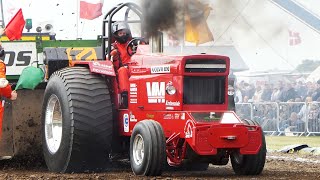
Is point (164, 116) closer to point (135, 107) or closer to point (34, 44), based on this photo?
point (135, 107)

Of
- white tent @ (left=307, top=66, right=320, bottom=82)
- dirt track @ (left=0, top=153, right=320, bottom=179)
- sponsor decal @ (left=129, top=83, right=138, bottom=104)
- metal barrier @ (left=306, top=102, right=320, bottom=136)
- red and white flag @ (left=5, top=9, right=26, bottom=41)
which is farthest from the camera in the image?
white tent @ (left=307, top=66, right=320, bottom=82)

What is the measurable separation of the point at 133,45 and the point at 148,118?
1184 millimetres

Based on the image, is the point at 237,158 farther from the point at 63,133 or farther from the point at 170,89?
the point at 63,133

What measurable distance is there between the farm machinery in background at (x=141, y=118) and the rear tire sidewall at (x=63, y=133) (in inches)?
0.5

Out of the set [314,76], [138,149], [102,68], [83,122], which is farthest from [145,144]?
[314,76]

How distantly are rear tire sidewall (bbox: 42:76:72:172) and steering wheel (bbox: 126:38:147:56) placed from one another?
0.95m

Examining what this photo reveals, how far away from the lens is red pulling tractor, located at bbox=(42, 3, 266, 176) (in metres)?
8.31

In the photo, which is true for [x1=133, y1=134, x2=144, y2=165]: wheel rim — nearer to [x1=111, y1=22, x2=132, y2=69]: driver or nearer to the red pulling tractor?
the red pulling tractor

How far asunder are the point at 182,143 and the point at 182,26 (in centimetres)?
174

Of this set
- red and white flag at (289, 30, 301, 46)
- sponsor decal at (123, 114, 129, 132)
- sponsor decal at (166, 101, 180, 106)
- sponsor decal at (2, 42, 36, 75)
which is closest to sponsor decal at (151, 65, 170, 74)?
sponsor decal at (166, 101, 180, 106)

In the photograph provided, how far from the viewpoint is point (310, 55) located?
19297 millimetres

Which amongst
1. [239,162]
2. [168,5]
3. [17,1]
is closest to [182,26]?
[168,5]

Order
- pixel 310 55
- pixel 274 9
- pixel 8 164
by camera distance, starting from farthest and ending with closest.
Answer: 1. pixel 310 55
2. pixel 274 9
3. pixel 8 164

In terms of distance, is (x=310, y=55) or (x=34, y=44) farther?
(x=310, y=55)
